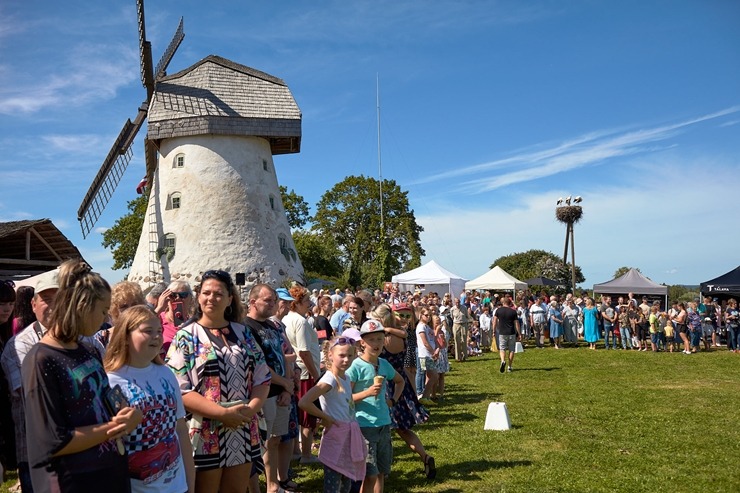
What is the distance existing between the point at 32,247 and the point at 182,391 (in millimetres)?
20773

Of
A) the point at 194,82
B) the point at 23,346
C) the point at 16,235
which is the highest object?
the point at 194,82

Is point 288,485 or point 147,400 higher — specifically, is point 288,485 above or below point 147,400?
below

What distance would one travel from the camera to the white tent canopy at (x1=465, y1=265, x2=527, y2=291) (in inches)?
1112

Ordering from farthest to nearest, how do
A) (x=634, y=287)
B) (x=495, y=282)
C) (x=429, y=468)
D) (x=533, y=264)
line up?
(x=533, y=264), (x=495, y=282), (x=634, y=287), (x=429, y=468)

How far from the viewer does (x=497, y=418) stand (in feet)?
28.9

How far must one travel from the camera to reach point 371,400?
5211 millimetres

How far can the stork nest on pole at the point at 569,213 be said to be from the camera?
4472 centimetres

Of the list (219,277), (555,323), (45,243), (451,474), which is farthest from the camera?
(555,323)

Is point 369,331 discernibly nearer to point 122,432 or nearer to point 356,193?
point 122,432

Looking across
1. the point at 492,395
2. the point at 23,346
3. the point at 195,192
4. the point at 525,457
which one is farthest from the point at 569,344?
the point at 23,346

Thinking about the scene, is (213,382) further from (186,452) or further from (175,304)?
(175,304)

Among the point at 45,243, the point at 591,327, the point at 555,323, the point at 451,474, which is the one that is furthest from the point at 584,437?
the point at 45,243

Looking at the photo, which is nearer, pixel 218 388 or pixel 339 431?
pixel 218 388

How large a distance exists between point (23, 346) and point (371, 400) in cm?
268
